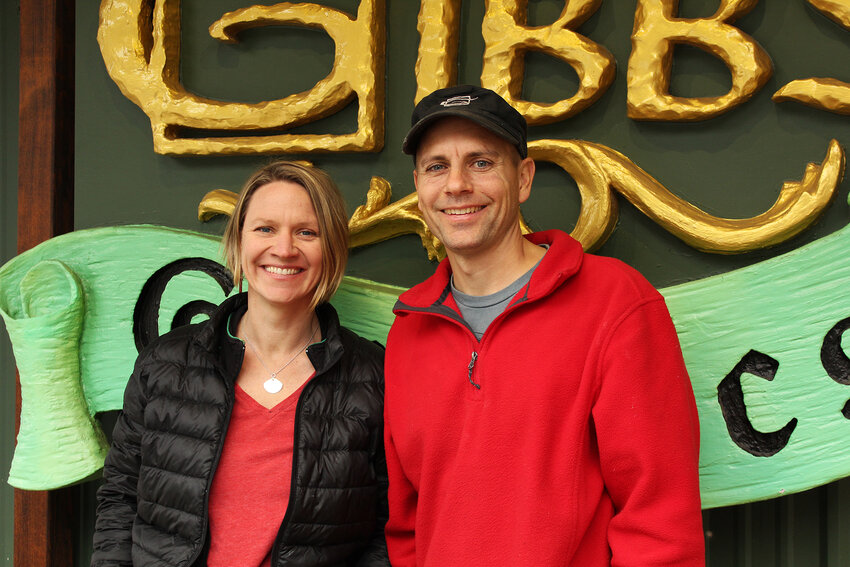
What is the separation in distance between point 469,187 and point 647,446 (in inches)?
21.9

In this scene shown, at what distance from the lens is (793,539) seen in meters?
1.64

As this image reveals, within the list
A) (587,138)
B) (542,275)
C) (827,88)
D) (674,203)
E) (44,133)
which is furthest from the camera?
(44,133)

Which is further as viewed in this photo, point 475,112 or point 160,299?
point 160,299

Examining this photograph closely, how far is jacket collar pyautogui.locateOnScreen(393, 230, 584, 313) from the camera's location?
4.22 feet

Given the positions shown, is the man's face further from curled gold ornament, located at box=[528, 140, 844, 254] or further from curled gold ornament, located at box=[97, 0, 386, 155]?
curled gold ornament, located at box=[97, 0, 386, 155]

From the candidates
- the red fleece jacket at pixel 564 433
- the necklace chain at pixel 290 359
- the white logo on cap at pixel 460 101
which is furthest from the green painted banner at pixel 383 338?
the white logo on cap at pixel 460 101

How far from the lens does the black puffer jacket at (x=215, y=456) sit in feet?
4.58

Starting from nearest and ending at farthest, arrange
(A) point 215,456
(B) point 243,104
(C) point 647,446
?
(C) point 647,446 < (A) point 215,456 < (B) point 243,104

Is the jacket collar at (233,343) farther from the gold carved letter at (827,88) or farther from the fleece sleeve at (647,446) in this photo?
the gold carved letter at (827,88)

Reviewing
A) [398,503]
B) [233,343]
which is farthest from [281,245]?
[398,503]

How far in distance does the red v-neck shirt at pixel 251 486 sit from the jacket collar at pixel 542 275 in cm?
35

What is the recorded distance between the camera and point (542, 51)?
1726 millimetres

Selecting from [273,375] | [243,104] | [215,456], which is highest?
[243,104]

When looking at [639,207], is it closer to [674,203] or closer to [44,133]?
[674,203]
